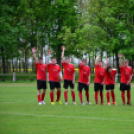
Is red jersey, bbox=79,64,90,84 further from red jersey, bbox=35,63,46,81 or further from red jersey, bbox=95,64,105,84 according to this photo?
red jersey, bbox=35,63,46,81

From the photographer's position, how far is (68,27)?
130ft

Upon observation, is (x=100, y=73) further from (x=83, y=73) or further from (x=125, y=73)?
(x=125, y=73)

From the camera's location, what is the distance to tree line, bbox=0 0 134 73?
1499 inches

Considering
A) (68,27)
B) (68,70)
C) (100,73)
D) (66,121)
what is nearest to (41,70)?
(68,70)

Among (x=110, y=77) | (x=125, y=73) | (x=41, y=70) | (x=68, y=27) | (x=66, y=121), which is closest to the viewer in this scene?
(x=66, y=121)

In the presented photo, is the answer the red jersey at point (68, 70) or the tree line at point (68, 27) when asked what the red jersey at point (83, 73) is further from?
the tree line at point (68, 27)

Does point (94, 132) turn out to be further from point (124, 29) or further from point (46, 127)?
point (124, 29)

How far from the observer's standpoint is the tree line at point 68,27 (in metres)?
38.1

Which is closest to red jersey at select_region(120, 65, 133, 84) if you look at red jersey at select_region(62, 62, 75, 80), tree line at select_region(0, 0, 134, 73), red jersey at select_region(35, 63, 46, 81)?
red jersey at select_region(62, 62, 75, 80)

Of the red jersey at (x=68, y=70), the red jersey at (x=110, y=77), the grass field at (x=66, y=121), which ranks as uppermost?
the red jersey at (x=68, y=70)

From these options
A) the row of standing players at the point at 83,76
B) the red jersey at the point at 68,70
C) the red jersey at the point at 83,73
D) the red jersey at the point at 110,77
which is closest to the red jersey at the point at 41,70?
the row of standing players at the point at 83,76

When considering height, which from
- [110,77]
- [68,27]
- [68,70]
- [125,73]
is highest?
[68,27]

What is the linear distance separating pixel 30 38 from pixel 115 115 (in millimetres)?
31026

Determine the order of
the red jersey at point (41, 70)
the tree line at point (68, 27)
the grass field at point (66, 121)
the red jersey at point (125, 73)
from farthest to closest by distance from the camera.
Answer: the tree line at point (68, 27) → the red jersey at point (41, 70) → the red jersey at point (125, 73) → the grass field at point (66, 121)
